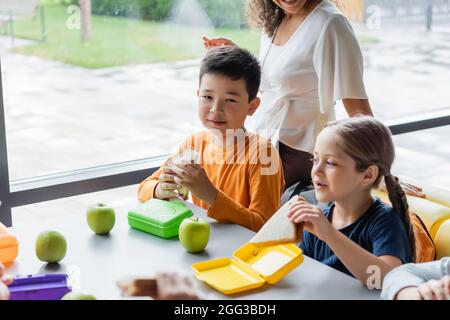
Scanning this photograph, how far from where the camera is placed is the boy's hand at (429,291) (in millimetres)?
1394

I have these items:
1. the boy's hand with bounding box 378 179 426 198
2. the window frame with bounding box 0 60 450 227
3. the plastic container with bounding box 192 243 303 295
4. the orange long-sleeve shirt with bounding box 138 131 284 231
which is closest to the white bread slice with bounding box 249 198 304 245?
the plastic container with bounding box 192 243 303 295

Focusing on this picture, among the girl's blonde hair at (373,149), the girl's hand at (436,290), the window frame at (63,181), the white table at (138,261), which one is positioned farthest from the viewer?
the window frame at (63,181)

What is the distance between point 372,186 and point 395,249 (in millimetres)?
194

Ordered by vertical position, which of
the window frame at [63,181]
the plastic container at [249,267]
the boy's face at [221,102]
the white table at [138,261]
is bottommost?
the window frame at [63,181]

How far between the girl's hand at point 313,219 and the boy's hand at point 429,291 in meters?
0.22

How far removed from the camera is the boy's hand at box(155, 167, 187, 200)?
6.57 ft

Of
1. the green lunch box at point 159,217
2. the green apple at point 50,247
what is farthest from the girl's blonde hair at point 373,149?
the green apple at point 50,247

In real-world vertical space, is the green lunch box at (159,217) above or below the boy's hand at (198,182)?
below

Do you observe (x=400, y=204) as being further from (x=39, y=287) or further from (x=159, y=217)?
(x=39, y=287)

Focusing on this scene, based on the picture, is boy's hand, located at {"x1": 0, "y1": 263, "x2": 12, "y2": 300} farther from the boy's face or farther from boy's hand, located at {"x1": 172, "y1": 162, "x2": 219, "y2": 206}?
the boy's face

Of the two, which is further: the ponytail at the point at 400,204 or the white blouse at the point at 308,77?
the white blouse at the point at 308,77

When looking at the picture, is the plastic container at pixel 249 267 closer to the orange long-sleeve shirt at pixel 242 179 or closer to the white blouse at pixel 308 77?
the orange long-sleeve shirt at pixel 242 179

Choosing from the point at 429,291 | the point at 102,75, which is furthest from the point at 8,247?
the point at 102,75

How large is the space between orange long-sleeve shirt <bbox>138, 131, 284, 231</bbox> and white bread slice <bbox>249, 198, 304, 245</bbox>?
0.24 meters
